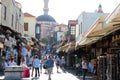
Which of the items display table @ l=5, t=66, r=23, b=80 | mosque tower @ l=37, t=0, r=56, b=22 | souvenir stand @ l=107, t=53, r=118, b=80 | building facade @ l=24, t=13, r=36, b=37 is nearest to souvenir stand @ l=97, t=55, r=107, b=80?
souvenir stand @ l=107, t=53, r=118, b=80

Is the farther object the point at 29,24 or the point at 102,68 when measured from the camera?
the point at 29,24

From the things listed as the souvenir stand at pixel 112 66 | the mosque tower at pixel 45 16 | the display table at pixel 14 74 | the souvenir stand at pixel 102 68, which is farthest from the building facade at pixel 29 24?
the mosque tower at pixel 45 16

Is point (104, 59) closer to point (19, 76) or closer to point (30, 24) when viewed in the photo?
point (19, 76)

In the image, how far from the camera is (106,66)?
1747 centimetres

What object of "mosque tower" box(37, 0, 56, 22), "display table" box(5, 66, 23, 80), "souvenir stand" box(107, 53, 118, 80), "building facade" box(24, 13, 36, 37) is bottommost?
"display table" box(5, 66, 23, 80)

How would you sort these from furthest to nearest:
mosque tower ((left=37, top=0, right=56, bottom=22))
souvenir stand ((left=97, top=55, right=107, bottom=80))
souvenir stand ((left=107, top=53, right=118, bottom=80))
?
1. mosque tower ((left=37, top=0, right=56, bottom=22))
2. souvenir stand ((left=97, top=55, right=107, bottom=80))
3. souvenir stand ((left=107, top=53, right=118, bottom=80))

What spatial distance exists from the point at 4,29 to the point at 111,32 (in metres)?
15.7

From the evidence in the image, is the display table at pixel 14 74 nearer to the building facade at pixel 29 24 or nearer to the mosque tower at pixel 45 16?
the building facade at pixel 29 24

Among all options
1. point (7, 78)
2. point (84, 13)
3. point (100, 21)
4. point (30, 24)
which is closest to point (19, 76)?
point (7, 78)

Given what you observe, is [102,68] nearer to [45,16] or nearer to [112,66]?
[112,66]

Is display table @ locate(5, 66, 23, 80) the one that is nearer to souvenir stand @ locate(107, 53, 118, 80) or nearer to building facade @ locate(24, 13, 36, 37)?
souvenir stand @ locate(107, 53, 118, 80)

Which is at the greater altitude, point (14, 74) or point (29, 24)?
point (29, 24)

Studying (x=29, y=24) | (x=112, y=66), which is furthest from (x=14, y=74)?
(x=29, y=24)

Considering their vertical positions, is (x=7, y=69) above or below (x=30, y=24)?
below
